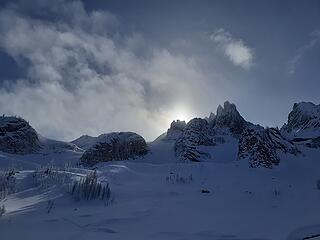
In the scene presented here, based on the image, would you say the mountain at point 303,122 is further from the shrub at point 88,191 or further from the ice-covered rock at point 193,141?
the shrub at point 88,191

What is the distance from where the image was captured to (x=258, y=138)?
22.4 meters

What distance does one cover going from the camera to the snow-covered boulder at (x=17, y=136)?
3981 centimetres

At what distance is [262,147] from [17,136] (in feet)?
97.1

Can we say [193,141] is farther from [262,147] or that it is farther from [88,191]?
[88,191]

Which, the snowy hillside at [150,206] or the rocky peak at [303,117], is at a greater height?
the rocky peak at [303,117]

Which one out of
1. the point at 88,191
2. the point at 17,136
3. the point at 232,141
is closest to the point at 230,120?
the point at 232,141

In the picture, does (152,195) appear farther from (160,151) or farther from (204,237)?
(160,151)

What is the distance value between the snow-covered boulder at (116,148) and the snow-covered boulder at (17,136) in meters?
9.39

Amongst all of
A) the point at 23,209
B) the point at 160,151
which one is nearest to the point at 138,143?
the point at 160,151

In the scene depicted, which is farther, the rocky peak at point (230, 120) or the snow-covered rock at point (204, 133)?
the rocky peak at point (230, 120)

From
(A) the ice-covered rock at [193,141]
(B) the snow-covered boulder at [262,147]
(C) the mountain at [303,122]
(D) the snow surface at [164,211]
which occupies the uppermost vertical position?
(C) the mountain at [303,122]

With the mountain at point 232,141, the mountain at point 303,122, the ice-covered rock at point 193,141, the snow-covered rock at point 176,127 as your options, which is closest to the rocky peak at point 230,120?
the mountain at point 232,141

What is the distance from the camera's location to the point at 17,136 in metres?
41.6

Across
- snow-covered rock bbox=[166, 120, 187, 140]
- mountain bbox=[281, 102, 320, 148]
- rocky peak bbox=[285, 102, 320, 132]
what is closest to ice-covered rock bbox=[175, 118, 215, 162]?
mountain bbox=[281, 102, 320, 148]
